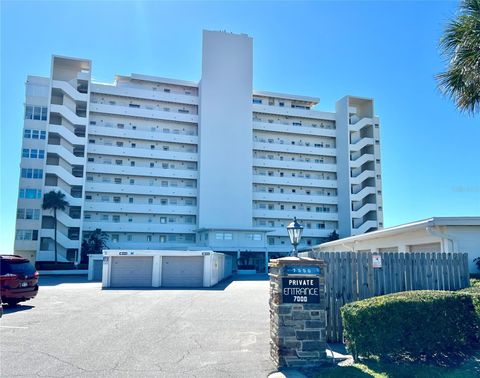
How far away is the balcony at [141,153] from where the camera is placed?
183 feet

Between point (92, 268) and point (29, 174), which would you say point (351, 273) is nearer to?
point (92, 268)

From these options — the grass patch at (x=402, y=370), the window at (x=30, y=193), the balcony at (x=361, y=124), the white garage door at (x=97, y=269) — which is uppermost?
the balcony at (x=361, y=124)

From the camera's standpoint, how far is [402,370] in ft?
21.2

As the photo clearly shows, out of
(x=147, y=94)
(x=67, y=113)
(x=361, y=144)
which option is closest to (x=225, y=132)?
(x=147, y=94)

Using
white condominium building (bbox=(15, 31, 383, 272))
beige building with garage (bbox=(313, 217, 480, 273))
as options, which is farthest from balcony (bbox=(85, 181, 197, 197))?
beige building with garage (bbox=(313, 217, 480, 273))

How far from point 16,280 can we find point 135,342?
29.5 ft

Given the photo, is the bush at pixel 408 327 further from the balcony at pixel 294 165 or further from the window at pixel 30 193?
the balcony at pixel 294 165

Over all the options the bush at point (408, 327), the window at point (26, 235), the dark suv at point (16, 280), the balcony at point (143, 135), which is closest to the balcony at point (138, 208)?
the window at point (26, 235)

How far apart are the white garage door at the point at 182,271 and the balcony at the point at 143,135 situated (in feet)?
102

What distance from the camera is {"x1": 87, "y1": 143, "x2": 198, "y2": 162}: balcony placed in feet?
183

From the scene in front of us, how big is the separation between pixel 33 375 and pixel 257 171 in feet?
186

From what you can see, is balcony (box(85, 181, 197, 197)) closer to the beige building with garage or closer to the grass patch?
the beige building with garage

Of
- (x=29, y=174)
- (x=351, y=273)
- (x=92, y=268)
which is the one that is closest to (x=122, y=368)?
(x=351, y=273)

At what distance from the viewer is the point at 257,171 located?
205 feet
